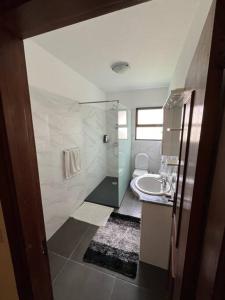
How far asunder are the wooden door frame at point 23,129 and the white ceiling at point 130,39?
1.06 meters

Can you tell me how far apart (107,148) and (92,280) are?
3170mm

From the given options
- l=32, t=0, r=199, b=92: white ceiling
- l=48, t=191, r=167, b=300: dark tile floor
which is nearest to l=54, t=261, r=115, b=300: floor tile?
l=48, t=191, r=167, b=300: dark tile floor

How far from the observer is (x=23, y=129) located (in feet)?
2.33

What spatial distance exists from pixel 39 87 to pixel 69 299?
8.01 ft

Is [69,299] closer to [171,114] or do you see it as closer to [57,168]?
[57,168]

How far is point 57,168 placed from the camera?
88.9 inches

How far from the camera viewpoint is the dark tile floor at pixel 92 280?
4.79 feet

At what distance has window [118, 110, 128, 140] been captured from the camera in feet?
10.4

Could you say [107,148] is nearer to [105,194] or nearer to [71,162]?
[105,194]

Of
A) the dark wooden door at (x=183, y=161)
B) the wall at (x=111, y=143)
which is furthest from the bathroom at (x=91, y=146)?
the dark wooden door at (x=183, y=161)

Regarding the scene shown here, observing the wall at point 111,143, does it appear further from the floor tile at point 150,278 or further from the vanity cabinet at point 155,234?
the floor tile at point 150,278

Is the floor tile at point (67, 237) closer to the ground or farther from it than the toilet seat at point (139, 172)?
closer to the ground

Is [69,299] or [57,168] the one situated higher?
[57,168]

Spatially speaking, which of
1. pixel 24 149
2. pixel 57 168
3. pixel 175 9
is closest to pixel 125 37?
pixel 175 9
